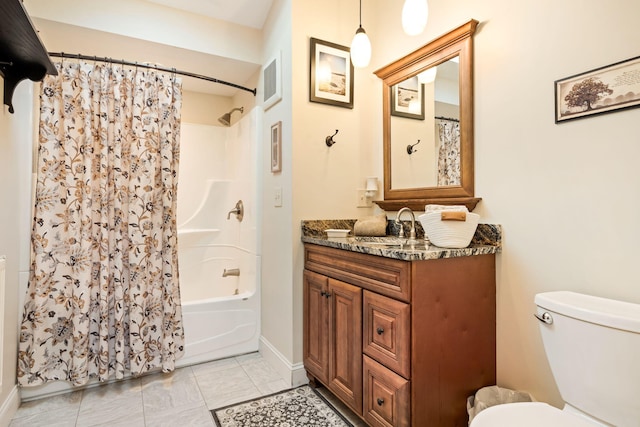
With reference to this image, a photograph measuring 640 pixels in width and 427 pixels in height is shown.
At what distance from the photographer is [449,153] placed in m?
1.83

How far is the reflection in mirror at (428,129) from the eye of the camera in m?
1.81

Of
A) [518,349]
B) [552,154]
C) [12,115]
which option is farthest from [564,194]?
[12,115]

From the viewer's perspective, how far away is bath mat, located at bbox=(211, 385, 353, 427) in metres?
1.71

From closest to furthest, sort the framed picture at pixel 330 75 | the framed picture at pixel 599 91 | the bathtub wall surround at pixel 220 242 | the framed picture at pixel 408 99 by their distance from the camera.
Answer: the framed picture at pixel 599 91
the framed picture at pixel 408 99
the framed picture at pixel 330 75
the bathtub wall surround at pixel 220 242

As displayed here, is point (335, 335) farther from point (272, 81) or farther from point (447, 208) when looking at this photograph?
point (272, 81)

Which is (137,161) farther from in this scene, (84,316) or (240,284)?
(240,284)

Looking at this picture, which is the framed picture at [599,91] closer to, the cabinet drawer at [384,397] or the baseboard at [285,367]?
the cabinet drawer at [384,397]

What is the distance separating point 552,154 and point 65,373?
108 inches

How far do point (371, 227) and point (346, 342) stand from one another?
0.70 meters

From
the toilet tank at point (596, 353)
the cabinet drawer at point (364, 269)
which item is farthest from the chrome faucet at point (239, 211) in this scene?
the toilet tank at point (596, 353)

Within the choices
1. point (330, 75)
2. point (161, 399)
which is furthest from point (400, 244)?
point (161, 399)

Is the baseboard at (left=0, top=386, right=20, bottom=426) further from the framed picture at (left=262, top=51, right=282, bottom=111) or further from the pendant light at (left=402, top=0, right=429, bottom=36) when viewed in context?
the pendant light at (left=402, top=0, right=429, bottom=36)

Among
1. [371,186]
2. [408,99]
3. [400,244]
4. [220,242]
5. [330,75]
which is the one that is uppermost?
[330,75]

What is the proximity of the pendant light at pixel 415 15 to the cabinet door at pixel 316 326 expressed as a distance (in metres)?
1.34
